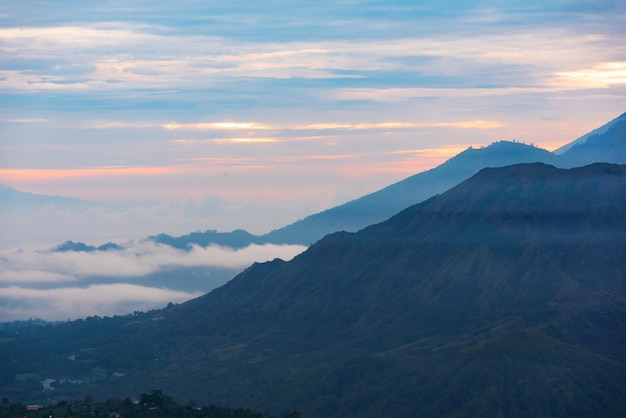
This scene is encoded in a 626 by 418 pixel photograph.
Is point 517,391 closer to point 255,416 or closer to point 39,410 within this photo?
point 255,416

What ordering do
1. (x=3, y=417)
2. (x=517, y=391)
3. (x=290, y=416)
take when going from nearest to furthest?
(x=3, y=417) < (x=290, y=416) < (x=517, y=391)

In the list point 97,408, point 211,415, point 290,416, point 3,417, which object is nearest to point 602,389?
point 290,416

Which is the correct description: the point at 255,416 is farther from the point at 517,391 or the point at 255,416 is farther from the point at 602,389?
the point at 602,389

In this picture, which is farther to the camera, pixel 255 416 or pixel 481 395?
pixel 481 395

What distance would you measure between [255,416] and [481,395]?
157 ft

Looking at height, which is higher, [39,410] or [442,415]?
[39,410]

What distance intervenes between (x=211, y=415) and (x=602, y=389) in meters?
73.4

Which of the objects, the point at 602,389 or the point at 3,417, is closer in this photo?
the point at 3,417

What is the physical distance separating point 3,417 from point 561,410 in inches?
3599

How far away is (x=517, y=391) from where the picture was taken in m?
200

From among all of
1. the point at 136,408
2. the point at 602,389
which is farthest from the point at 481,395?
the point at 136,408

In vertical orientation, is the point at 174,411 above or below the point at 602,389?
above

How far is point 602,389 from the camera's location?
19988 cm

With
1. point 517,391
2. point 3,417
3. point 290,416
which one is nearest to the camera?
point 3,417
